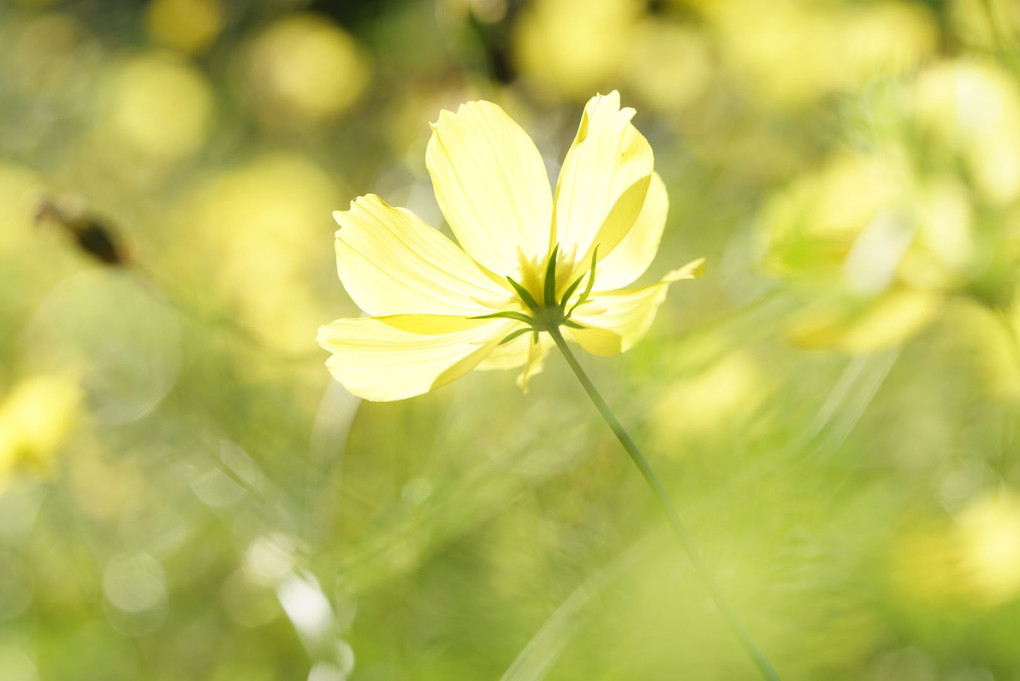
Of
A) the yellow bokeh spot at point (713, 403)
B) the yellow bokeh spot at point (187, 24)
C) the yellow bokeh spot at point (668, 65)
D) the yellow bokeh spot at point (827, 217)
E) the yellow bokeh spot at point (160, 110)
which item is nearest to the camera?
the yellow bokeh spot at point (827, 217)

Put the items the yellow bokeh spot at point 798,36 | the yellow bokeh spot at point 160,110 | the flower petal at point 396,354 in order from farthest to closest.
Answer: the yellow bokeh spot at point 160,110 < the yellow bokeh spot at point 798,36 < the flower petal at point 396,354

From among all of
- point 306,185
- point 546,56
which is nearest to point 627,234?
point 546,56

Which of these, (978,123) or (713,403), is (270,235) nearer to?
(713,403)

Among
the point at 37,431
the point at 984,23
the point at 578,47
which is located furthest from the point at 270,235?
the point at 984,23

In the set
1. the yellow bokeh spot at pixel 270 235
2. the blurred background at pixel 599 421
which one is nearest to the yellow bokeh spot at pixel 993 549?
the blurred background at pixel 599 421

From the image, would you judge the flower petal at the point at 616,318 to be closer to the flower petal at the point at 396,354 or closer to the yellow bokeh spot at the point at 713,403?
the flower petal at the point at 396,354

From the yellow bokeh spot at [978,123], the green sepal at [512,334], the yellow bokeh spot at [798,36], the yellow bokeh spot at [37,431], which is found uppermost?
the yellow bokeh spot at [798,36]
